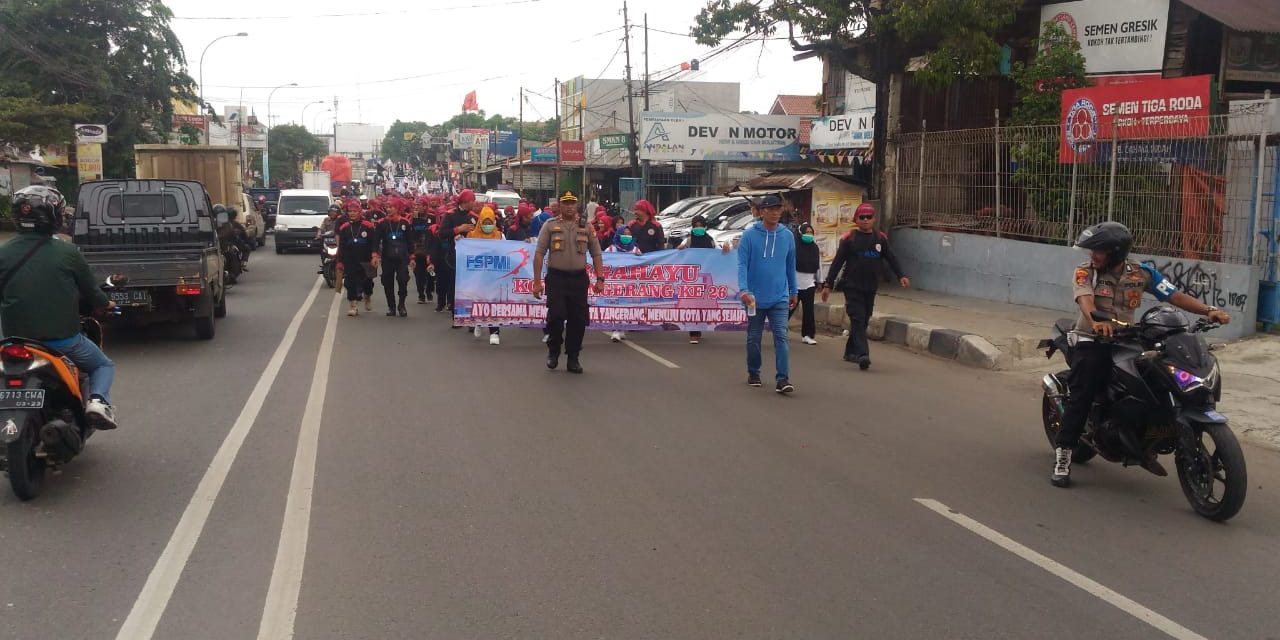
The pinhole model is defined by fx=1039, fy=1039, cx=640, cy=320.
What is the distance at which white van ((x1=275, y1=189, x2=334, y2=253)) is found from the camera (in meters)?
30.1

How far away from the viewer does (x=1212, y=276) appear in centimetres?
1188

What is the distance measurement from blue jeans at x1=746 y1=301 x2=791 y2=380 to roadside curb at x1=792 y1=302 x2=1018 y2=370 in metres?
3.41

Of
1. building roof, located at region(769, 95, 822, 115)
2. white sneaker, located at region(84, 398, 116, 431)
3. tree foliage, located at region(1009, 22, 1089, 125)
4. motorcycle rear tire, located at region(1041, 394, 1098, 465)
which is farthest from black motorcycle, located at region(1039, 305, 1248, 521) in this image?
building roof, located at region(769, 95, 822, 115)

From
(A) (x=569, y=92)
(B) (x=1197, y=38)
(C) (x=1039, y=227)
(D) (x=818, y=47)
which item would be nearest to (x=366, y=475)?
(C) (x=1039, y=227)

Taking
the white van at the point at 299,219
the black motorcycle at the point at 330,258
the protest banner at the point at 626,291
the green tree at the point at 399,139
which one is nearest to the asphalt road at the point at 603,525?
the protest banner at the point at 626,291

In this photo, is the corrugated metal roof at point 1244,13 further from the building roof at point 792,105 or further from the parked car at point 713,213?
the building roof at point 792,105

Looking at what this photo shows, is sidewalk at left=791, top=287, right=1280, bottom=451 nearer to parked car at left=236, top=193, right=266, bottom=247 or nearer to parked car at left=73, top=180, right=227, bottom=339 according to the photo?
parked car at left=73, top=180, right=227, bottom=339

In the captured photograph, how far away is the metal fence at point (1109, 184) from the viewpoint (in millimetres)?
11672

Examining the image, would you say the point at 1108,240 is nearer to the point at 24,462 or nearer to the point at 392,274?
the point at 24,462

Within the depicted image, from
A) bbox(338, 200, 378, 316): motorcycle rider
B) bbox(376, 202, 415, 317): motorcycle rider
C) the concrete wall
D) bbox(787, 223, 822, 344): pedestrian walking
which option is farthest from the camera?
bbox(376, 202, 415, 317): motorcycle rider

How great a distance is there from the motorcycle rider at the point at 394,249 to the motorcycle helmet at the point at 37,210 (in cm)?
881

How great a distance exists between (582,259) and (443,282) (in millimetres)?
5883

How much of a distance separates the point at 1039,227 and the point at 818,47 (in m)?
6.36

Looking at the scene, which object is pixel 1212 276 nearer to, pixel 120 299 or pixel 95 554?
pixel 95 554
